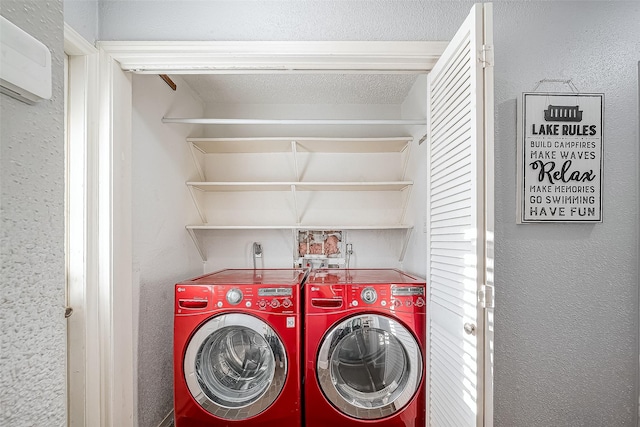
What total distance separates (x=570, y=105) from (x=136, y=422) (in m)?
2.73

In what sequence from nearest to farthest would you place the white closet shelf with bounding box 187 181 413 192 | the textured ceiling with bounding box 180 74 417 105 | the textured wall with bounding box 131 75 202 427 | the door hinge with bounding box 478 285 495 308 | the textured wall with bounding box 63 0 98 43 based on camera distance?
the door hinge with bounding box 478 285 495 308
the textured wall with bounding box 63 0 98 43
the textured wall with bounding box 131 75 202 427
the textured ceiling with bounding box 180 74 417 105
the white closet shelf with bounding box 187 181 413 192

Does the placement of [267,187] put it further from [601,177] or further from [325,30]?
[601,177]

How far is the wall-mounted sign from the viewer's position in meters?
1.51

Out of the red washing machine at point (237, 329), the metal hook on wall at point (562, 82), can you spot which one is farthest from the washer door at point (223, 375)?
the metal hook on wall at point (562, 82)

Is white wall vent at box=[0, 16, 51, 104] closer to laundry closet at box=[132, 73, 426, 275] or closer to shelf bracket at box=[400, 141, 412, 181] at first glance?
laundry closet at box=[132, 73, 426, 275]

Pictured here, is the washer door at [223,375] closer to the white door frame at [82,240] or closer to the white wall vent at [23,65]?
A: the white door frame at [82,240]

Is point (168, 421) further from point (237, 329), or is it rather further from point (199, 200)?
point (199, 200)

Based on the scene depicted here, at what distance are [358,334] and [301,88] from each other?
1913mm

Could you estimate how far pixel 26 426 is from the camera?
51 centimetres

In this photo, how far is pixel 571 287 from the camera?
5.07 ft

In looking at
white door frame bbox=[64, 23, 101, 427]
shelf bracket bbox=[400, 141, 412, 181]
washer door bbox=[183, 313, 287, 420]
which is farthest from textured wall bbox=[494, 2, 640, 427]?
white door frame bbox=[64, 23, 101, 427]

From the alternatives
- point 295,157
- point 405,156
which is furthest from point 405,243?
point 295,157

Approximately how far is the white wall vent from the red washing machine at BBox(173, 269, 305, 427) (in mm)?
1739

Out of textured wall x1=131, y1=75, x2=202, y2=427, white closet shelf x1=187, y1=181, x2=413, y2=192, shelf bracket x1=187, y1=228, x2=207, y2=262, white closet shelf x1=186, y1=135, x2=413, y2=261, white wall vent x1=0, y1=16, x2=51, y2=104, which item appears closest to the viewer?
white wall vent x1=0, y1=16, x2=51, y2=104
